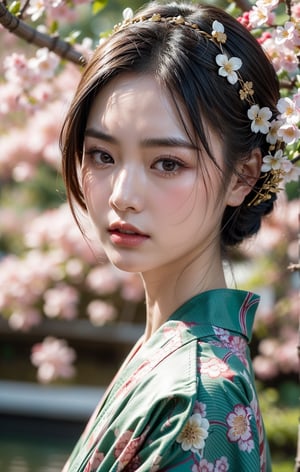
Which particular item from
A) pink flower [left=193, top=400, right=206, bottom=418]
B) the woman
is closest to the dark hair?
the woman

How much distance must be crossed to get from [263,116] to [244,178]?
0.36ft

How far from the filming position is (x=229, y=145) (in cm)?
137

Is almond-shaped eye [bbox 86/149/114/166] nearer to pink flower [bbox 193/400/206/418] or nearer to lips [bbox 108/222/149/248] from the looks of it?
lips [bbox 108/222/149/248]

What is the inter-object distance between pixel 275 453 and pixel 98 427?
13.2 ft

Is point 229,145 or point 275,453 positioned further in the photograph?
point 275,453

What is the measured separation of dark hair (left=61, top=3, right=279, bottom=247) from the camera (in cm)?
130

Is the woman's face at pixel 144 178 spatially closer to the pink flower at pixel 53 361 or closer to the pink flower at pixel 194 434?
the pink flower at pixel 194 434

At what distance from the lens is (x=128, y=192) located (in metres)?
1.27

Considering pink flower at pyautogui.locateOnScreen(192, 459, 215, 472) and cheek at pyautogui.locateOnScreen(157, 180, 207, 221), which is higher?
cheek at pyautogui.locateOnScreen(157, 180, 207, 221)

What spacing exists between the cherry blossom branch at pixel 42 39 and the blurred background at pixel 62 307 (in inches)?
15.1

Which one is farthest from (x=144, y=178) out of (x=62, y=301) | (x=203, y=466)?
(x=62, y=301)

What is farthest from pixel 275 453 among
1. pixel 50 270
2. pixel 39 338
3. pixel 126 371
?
pixel 126 371

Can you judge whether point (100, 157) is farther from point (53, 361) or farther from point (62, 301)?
point (53, 361)

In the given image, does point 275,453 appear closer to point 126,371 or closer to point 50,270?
A: point 50,270
